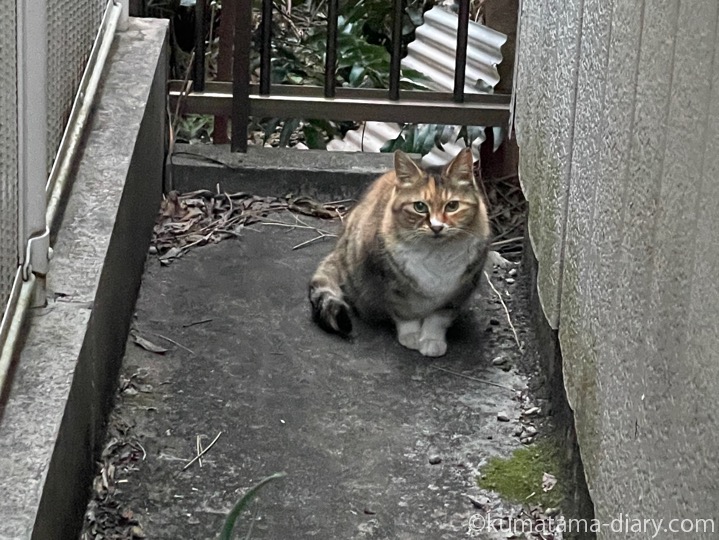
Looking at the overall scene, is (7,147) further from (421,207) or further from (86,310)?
(421,207)

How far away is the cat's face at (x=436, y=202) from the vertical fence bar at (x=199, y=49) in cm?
137

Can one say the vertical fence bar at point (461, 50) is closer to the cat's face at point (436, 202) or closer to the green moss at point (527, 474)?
the cat's face at point (436, 202)

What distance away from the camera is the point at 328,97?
544 cm

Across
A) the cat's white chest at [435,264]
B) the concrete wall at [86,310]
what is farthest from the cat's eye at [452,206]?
the concrete wall at [86,310]

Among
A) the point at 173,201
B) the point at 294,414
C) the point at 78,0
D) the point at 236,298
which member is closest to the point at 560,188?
the point at 294,414

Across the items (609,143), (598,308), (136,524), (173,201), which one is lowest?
(136,524)

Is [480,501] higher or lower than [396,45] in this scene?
lower

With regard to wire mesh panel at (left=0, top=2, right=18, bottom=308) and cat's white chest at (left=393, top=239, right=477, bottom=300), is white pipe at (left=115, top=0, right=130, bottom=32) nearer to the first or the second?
cat's white chest at (left=393, top=239, right=477, bottom=300)

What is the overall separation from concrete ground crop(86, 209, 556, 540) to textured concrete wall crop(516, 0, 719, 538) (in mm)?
475

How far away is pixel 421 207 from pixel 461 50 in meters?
1.32

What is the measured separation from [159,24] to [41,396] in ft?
8.65

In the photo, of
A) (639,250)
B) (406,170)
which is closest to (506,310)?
(406,170)

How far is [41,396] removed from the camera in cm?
274

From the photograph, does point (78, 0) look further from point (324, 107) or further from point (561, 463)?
point (561, 463)
